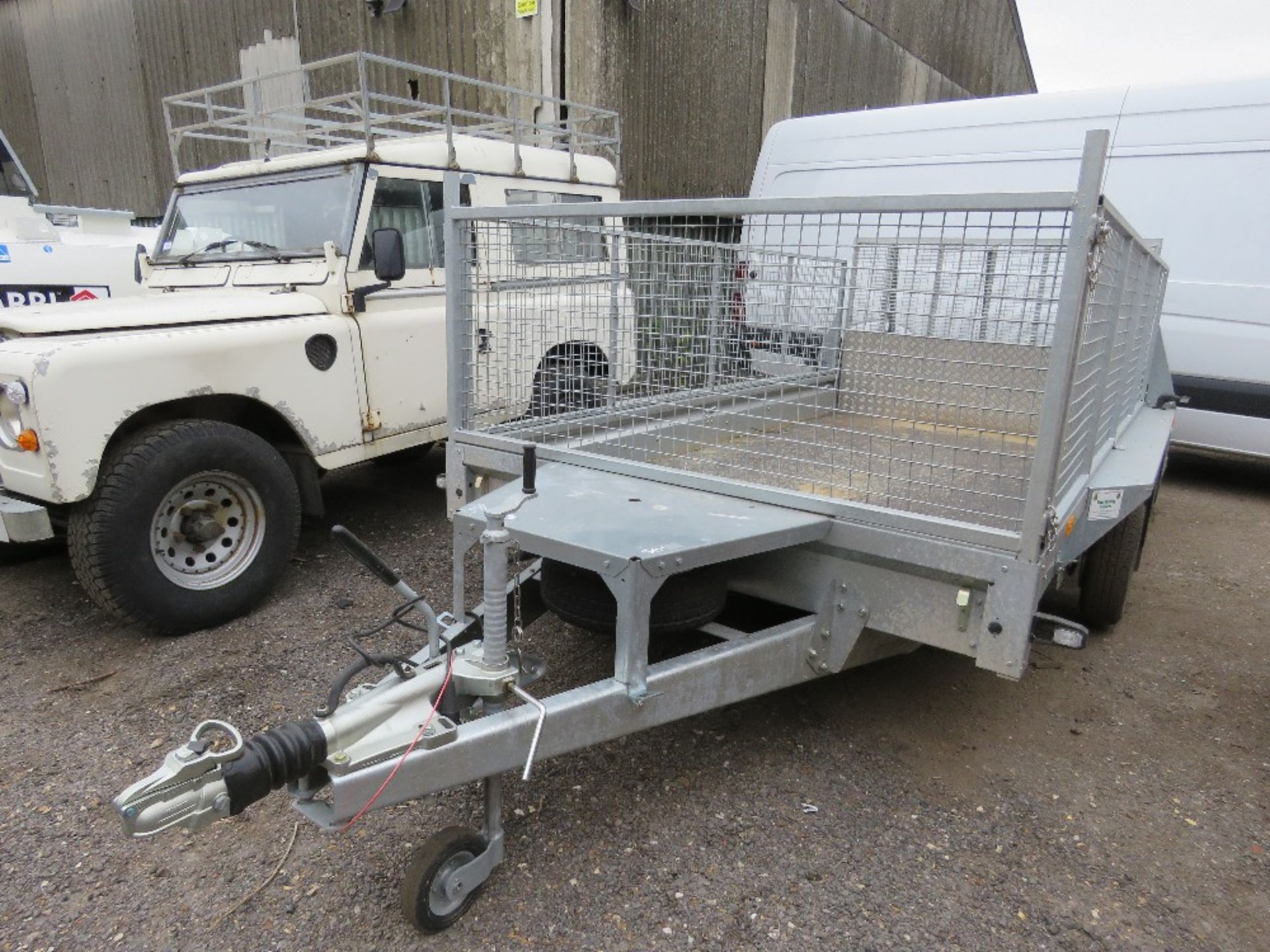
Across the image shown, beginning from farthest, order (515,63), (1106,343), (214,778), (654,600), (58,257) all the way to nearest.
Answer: (515,63) → (58,257) → (1106,343) → (654,600) → (214,778)

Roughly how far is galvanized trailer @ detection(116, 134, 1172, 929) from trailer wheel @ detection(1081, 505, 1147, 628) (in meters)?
0.02

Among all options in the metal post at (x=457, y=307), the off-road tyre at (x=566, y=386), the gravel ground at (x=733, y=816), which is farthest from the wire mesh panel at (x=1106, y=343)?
the metal post at (x=457, y=307)

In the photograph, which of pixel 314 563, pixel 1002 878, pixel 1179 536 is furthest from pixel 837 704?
pixel 1179 536

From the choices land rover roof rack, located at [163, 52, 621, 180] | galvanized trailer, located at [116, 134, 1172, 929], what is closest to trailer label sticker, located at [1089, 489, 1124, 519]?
galvanized trailer, located at [116, 134, 1172, 929]

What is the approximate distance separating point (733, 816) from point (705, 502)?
0.94 m

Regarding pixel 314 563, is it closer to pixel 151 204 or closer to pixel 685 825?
pixel 685 825

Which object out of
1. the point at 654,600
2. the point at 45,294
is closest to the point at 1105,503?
the point at 654,600

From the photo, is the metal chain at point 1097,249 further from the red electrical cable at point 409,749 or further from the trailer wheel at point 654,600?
the red electrical cable at point 409,749

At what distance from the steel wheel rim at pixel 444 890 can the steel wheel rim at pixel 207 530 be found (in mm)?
2068

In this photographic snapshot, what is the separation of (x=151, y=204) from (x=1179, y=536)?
1455 cm

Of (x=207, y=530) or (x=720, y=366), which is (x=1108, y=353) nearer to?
(x=720, y=366)

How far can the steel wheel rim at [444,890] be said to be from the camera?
1922 millimetres

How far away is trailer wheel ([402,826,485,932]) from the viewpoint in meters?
1.89

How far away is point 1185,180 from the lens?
5.74 meters
